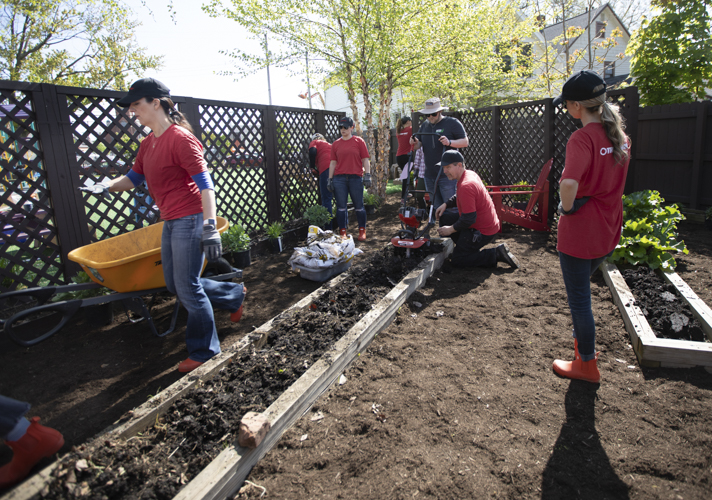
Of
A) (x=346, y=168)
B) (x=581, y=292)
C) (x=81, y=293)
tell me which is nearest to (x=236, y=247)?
(x=81, y=293)

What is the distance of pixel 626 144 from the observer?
2.09 m

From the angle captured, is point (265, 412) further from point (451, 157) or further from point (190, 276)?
point (451, 157)

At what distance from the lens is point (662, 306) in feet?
10.5

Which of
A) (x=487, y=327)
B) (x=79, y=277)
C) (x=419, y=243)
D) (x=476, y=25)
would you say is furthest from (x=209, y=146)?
(x=476, y=25)

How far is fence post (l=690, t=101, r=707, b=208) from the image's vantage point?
6086mm

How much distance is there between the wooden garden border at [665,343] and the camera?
2.54m

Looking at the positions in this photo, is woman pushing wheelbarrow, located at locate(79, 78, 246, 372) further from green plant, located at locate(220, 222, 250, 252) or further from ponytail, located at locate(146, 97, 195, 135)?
green plant, located at locate(220, 222, 250, 252)

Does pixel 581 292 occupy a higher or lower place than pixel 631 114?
lower

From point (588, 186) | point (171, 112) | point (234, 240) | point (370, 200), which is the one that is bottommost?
point (234, 240)

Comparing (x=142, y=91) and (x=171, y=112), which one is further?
(x=171, y=112)

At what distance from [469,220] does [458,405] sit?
2.48m

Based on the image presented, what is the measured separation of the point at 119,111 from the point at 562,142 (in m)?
6.66

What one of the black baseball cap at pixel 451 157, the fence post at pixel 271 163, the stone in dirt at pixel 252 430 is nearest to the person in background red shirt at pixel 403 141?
the fence post at pixel 271 163

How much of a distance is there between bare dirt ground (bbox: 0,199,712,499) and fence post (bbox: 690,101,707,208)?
10.6ft
